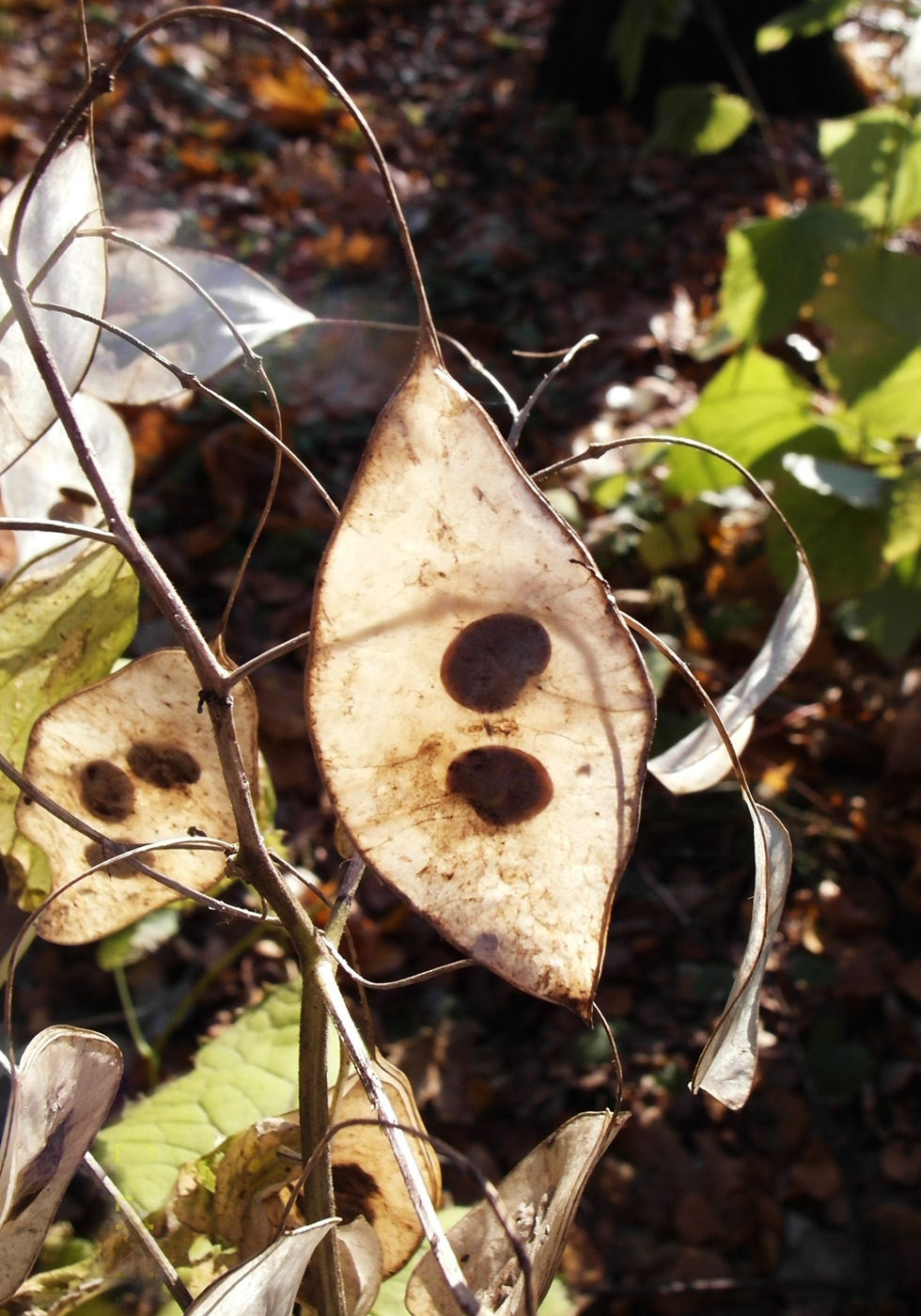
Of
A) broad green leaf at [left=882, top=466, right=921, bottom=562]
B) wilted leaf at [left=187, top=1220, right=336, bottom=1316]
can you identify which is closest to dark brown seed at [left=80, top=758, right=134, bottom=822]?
wilted leaf at [left=187, top=1220, right=336, bottom=1316]

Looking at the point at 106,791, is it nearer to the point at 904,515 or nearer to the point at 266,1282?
the point at 266,1282

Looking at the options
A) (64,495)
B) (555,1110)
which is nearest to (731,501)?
(555,1110)

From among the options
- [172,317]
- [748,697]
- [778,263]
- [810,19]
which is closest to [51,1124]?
[748,697]

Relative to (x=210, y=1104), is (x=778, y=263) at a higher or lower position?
higher

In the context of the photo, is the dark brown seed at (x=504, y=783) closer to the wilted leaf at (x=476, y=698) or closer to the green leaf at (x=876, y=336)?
the wilted leaf at (x=476, y=698)

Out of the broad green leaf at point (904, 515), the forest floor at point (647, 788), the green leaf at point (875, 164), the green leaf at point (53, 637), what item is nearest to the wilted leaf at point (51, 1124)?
the green leaf at point (53, 637)

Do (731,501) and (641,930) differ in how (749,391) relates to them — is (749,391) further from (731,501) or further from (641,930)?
(641,930)
